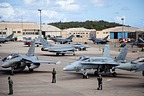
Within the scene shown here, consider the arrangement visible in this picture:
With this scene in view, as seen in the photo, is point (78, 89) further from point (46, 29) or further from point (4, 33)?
point (46, 29)

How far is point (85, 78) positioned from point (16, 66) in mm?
7219

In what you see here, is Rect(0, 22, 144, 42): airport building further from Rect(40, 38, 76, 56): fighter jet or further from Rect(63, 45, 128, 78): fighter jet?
Rect(63, 45, 128, 78): fighter jet

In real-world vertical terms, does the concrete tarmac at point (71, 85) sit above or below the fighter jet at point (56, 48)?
below

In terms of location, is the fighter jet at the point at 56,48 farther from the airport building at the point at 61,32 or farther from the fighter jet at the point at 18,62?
the airport building at the point at 61,32

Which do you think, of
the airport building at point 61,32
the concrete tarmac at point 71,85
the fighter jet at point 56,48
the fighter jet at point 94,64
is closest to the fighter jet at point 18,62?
the concrete tarmac at point 71,85

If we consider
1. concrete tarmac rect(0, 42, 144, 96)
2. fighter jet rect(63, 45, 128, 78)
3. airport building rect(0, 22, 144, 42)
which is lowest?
concrete tarmac rect(0, 42, 144, 96)

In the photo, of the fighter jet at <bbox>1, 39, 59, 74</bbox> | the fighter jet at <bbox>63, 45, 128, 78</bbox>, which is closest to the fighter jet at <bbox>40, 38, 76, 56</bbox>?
the fighter jet at <bbox>1, 39, 59, 74</bbox>

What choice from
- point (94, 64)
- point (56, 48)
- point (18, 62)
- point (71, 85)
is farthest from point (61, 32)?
point (71, 85)

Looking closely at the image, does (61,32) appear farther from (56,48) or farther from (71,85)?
(71,85)

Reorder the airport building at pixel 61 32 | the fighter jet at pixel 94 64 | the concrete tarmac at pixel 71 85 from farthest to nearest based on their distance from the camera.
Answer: the airport building at pixel 61 32 → the fighter jet at pixel 94 64 → the concrete tarmac at pixel 71 85

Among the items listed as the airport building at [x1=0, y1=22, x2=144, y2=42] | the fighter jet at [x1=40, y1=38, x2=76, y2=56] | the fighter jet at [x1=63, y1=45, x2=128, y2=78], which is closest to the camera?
the fighter jet at [x1=63, y1=45, x2=128, y2=78]

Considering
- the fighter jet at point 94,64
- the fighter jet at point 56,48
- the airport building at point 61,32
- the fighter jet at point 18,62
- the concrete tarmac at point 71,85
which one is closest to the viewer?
the concrete tarmac at point 71,85

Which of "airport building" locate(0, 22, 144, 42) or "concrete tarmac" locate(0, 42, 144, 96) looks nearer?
"concrete tarmac" locate(0, 42, 144, 96)

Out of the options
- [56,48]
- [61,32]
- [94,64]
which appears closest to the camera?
[94,64]
